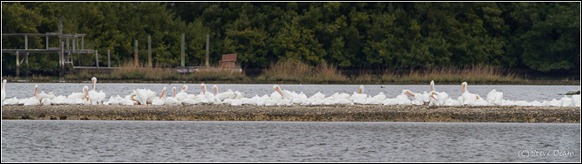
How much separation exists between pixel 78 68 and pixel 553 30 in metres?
25.3

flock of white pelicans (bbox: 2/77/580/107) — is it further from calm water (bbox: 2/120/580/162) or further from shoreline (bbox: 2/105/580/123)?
calm water (bbox: 2/120/580/162)

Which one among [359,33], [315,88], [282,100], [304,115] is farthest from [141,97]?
[359,33]

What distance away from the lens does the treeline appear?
6606 cm

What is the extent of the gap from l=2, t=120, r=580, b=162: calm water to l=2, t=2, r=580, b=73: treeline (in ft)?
134

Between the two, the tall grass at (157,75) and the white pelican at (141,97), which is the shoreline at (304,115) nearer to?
the white pelican at (141,97)

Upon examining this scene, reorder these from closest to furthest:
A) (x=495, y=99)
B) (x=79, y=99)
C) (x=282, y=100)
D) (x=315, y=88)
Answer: (x=495, y=99) → (x=282, y=100) → (x=79, y=99) → (x=315, y=88)

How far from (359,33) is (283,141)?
47.5m

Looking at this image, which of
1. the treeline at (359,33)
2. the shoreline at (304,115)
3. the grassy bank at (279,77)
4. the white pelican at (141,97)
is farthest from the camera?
the treeline at (359,33)

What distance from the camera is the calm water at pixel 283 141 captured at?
19172 mm

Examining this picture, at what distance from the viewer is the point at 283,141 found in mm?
21547

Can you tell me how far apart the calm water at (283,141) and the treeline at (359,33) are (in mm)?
40924

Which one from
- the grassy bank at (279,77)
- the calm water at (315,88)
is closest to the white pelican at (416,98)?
the calm water at (315,88)

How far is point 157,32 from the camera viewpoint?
67562 mm

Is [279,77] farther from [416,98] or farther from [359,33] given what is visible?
[416,98]
